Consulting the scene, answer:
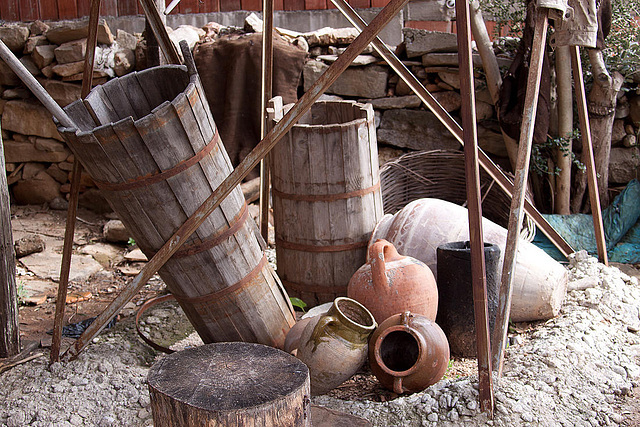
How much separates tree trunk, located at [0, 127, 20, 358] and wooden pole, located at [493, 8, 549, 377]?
2.37 metres

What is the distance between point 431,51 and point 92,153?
379cm

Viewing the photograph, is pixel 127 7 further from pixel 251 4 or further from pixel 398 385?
pixel 398 385

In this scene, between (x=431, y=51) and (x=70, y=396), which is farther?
(x=431, y=51)

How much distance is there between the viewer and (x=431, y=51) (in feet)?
17.9

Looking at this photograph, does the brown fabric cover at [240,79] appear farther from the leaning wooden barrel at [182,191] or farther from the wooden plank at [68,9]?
the leaning wooden barrel at [182,191]

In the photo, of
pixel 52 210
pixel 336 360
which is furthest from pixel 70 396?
pixel 52 210

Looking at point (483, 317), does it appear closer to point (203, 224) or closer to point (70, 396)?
point (203, 224)

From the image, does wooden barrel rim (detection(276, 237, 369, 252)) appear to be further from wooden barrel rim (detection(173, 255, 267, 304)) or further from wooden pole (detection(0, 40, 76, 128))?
wooden pole (detection(0, 40, 76, 128))

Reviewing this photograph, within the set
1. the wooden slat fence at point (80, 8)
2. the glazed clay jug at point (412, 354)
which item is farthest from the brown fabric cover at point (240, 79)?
the glazed clay jug at point (412, 354)

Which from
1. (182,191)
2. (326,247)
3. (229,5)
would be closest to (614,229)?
(326,247)

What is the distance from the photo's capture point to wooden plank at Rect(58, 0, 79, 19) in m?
6.38

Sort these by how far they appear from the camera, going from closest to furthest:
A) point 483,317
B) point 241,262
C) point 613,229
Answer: point 483,317 → point 241,262 → point 613,229

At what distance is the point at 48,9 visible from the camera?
6422 mm

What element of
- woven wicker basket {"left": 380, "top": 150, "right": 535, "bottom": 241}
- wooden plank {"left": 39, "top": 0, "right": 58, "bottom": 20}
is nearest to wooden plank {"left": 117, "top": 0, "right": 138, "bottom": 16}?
wooden plank {"left": 39, "top": 0, "right": 58, "bottom": 20}
